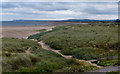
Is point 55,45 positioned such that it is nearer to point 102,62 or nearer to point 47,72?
point 102,62

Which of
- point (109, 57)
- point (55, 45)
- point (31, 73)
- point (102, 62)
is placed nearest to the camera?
point (31, 73)

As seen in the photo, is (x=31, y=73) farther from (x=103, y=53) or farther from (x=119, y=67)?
(x=103, y=53)

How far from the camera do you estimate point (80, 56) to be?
24.4m

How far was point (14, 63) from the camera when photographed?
17.6 m

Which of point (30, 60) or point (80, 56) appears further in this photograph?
point (80, 56)

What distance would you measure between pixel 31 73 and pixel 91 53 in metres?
10.2

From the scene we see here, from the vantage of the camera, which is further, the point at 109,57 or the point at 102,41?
the point at 102,41

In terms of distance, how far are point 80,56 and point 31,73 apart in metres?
8.82

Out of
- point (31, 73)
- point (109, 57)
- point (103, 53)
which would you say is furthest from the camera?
point (103, 53)

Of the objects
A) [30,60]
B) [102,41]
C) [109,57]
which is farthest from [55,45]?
[30,60]

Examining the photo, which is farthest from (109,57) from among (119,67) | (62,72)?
(62,72)

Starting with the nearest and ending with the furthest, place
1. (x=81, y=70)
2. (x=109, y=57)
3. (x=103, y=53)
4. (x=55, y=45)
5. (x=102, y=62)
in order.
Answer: (x=81, y=70)
(x=102, y=62)
(x=109, y=57)
(x=103, y=53)
(x=55, y=45)

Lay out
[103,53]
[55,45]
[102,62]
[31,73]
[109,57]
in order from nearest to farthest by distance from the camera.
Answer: [31,73] → [102,62] → [109,57] → [103,53] → [55,45]

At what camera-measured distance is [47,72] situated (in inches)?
691
